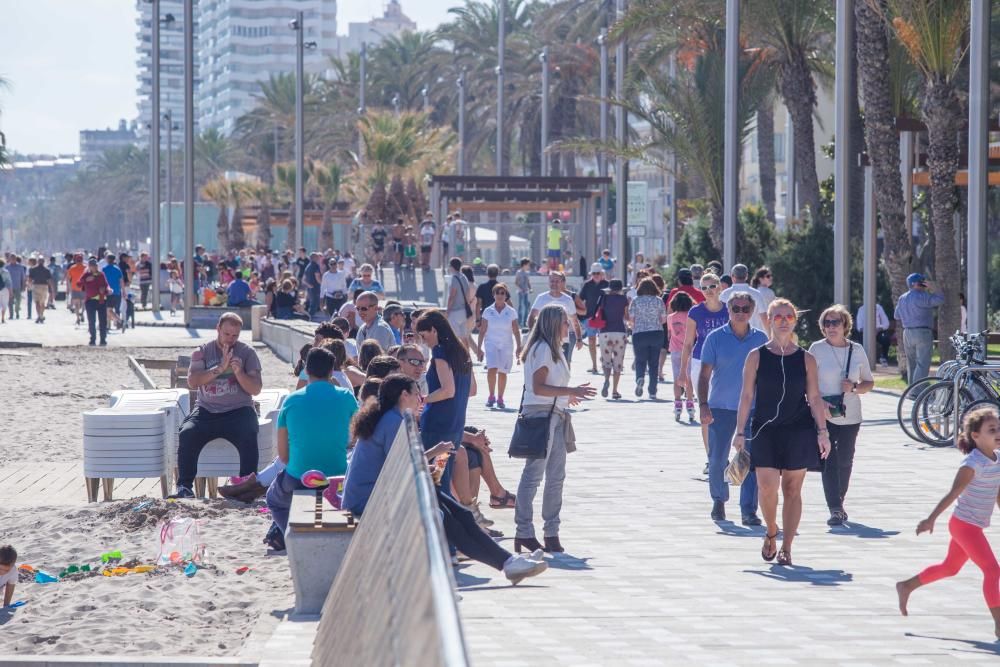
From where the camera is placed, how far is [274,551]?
1033 centimetres

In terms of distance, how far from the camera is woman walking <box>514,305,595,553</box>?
9.80 meters

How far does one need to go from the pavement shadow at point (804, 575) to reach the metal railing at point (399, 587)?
118 inches

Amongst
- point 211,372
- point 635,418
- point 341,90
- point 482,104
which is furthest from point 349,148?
point 211,372

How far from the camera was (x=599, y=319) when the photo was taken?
21.6 m

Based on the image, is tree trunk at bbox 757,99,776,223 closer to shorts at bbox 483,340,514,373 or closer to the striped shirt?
shorts at bbox 483,340,514,373

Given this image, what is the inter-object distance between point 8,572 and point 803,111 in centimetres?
2672

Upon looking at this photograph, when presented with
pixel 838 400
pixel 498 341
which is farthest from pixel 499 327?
pixel 838 400

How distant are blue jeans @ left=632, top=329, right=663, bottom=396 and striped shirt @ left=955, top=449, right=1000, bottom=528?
1236cm

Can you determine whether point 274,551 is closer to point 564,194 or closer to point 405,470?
point 405,470

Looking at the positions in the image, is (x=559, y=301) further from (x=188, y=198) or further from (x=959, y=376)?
(x=188, y=198)

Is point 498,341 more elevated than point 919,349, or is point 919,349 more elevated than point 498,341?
point 498,341

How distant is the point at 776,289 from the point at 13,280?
71.2ft

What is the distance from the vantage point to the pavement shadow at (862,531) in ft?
34.3

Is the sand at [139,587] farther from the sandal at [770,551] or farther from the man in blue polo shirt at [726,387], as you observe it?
the man in blue polo shirt at [726,387]
